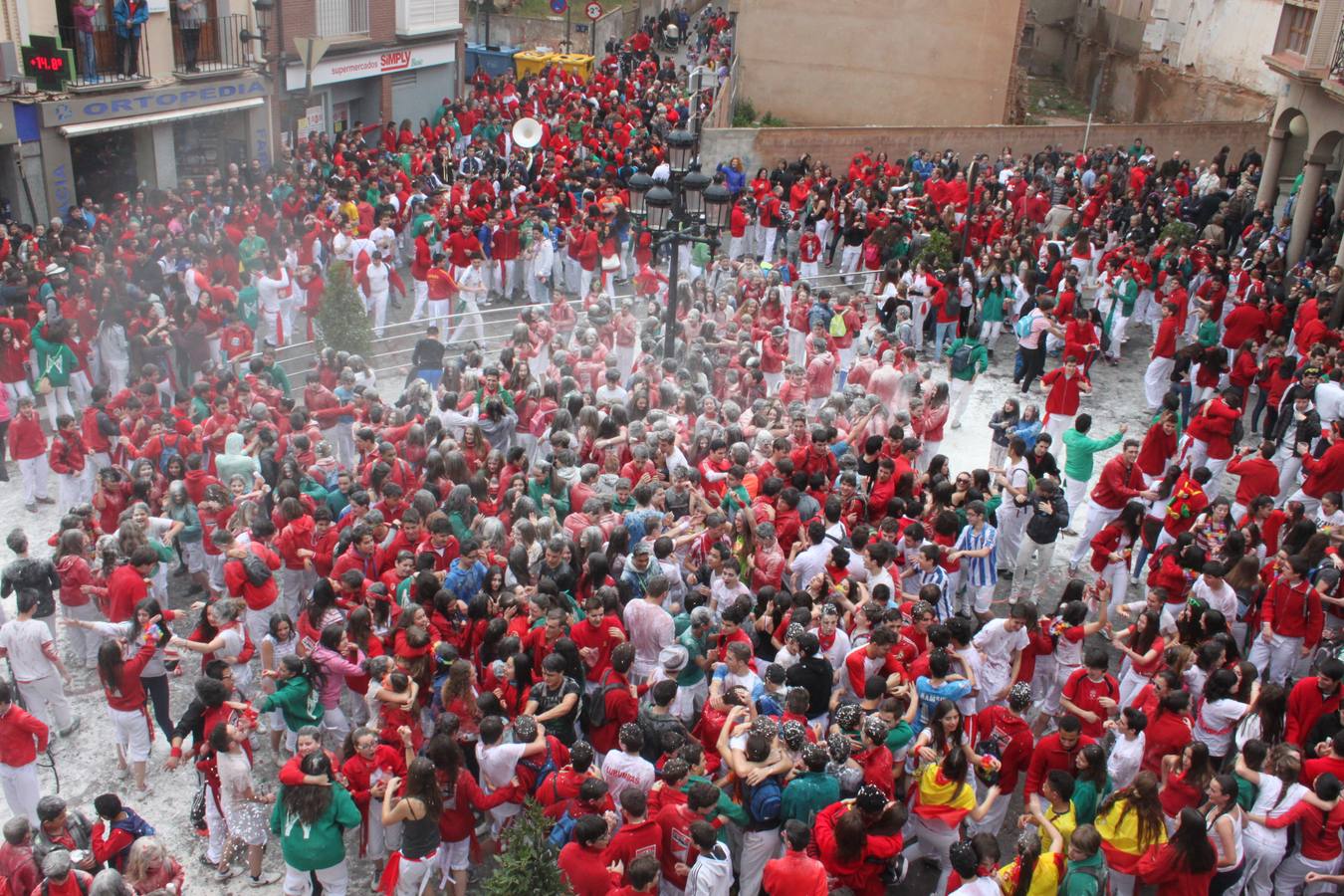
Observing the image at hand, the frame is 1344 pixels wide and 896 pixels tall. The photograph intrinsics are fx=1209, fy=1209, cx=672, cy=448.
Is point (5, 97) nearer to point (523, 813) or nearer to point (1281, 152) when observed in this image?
point (523, 813)

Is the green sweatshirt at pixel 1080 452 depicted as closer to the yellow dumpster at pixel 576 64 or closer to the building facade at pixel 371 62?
the building facade at pixel 371 62

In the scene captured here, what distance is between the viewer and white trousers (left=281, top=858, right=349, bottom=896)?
7199 millimetres

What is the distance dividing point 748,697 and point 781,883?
1.39m

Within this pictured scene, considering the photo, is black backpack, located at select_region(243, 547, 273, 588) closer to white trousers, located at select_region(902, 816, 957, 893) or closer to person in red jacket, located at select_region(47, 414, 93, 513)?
person in red jacket, located at select_region(47, 414, 93, 513)

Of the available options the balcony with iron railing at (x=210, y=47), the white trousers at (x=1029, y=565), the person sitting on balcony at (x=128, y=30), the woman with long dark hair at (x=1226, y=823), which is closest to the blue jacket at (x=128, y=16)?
the person sitting on balcony at (x=128, y=30)

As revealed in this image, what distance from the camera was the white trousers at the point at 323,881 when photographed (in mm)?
7199

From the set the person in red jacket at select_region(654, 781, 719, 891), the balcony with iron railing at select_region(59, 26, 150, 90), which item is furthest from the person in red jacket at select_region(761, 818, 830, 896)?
the balcony with iron railing at select_region(59, 26, 150, 90)

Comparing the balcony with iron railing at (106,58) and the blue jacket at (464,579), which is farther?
the balcony with iron railing at (106,58)

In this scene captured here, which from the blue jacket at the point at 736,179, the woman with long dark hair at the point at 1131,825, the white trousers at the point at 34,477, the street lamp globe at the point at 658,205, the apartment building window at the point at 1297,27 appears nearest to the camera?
the woman with long dark hair at the point at 1131,825

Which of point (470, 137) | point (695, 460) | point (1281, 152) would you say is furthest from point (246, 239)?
point (1281, 152)

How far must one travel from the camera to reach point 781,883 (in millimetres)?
6258

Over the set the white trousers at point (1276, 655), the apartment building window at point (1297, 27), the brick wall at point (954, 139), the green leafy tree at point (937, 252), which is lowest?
the white trousers at point (1276, 655)

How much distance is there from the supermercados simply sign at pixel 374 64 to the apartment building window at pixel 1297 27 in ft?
59.1

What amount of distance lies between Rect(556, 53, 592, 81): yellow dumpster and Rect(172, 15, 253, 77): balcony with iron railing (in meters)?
12.9
